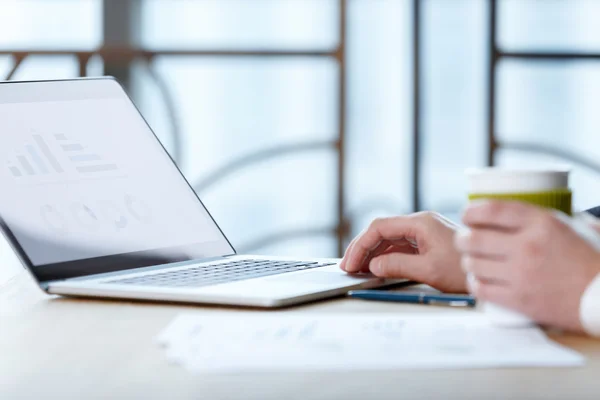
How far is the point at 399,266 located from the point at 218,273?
19 centimetres

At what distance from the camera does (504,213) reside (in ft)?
2.16

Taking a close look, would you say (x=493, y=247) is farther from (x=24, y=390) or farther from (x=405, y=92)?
(x=405, y=92)

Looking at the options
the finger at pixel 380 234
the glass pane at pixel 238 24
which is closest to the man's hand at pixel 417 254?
the finger at pixel 380 234

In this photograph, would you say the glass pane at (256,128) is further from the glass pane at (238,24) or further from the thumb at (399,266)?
the thumb at (399,266)

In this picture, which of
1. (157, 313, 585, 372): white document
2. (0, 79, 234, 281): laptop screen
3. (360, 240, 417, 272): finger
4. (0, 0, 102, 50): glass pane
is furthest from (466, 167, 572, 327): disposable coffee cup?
(0, 0, 102, 50): glass pane

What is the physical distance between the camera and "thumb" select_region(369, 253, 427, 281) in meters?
0.91

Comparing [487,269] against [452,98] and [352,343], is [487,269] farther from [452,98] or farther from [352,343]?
[452,98]

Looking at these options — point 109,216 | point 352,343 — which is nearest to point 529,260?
point 352,343

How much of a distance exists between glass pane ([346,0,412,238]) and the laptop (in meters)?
2.10

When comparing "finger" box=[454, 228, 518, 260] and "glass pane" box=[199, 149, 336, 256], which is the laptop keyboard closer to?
"finger" box=[454, 228, 518, 260]

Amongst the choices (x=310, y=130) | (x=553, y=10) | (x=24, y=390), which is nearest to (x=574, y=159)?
(x=553, y=10)

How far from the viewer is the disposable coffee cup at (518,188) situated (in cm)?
68

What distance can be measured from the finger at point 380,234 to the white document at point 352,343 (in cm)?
20

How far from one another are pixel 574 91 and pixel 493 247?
2.82 metres
